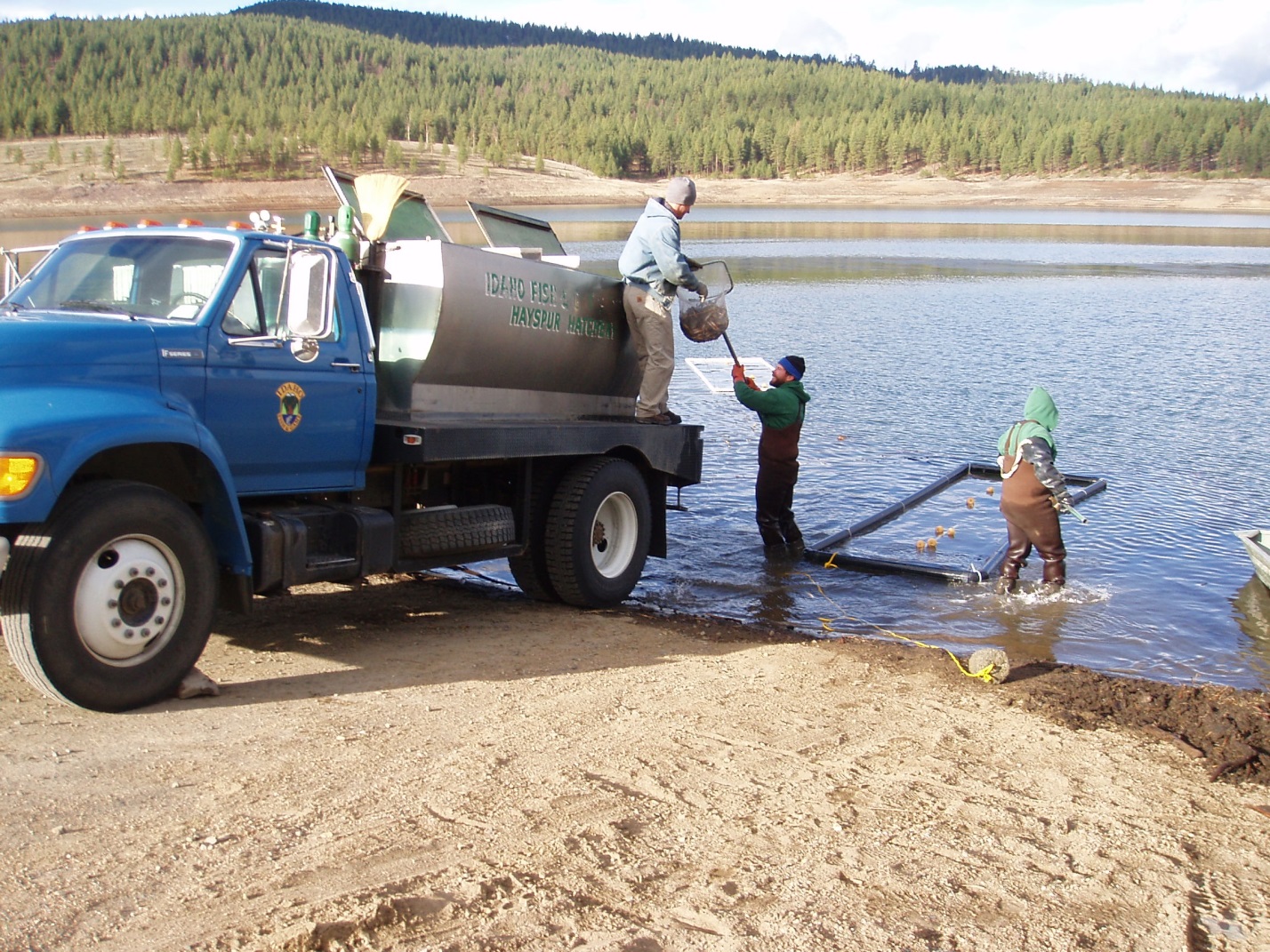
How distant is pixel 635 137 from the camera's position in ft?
378

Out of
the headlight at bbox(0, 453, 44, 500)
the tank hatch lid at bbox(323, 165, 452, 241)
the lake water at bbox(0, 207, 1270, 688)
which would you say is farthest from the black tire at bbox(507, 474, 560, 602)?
the headlight at bbox(0, 453, 44, 500)

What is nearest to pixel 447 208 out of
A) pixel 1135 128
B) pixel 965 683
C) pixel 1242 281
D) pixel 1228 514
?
pixel 1242 281

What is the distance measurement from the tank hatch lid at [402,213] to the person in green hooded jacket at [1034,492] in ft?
16.1

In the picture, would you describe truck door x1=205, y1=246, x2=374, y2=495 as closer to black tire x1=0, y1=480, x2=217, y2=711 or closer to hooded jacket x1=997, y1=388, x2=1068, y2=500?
black tire x1=0, y1=480, x2=217, y2=711

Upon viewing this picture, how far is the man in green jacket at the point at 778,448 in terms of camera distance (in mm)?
11141

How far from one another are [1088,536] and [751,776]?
7.77m

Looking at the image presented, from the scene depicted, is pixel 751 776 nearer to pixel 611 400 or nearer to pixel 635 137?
pixel 611 400

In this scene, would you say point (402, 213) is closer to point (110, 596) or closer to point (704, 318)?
point (704, 318)

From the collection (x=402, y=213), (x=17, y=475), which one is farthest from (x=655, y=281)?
(x=17, y=475)

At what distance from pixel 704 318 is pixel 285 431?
434 cm

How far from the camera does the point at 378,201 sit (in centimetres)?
771

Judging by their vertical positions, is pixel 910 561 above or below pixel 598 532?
below

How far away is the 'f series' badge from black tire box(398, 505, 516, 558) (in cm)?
105

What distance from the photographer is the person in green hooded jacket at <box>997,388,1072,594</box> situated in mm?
9844
